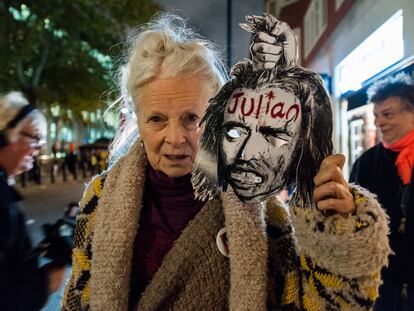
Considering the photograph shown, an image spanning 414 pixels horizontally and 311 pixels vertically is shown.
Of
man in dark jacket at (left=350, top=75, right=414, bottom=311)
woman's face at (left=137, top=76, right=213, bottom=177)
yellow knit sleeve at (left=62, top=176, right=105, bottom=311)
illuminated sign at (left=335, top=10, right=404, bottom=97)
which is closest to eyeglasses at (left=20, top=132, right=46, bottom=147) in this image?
yellow knit sleeve at (left=62, top=176, right=105, bottom=311)

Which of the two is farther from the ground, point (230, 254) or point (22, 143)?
point (22, 143)

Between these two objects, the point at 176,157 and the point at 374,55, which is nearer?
the point at 176,157

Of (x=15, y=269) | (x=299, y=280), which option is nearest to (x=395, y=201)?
(x=299, y=280)

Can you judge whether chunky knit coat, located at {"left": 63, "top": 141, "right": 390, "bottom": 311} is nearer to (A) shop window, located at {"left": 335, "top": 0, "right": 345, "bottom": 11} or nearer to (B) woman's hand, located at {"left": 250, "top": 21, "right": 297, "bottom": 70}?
(B) woman's hand, located at {"left": 250, "top": 21, "right": 297, "bottom": 70}

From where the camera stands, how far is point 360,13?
7645 mm

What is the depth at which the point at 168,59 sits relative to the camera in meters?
1.37

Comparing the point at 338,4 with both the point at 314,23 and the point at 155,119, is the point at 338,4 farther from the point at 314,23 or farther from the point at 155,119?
the point at 155,119

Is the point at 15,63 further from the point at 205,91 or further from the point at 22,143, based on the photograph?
the point at 205,91

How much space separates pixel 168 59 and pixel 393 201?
1.93 meters

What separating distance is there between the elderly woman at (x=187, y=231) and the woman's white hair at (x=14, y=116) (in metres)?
0.96

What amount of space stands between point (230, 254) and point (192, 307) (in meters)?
0.20

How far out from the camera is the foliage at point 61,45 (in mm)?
16281

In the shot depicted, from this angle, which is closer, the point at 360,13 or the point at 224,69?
the point at 224,69

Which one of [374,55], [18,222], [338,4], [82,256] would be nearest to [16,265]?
[18,222]
